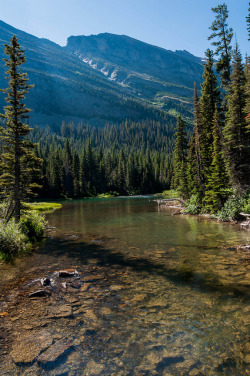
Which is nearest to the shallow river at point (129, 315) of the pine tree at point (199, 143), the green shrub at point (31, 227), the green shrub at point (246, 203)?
the green shrub at point (31, 227)

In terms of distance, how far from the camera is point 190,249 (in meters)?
14.8

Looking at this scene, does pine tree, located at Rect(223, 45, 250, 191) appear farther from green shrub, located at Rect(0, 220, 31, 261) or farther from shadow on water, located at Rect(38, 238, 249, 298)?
green shrub, located at Rect(0, 220, 31, 261)

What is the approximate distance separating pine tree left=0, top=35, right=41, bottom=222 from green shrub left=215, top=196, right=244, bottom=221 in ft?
66.8

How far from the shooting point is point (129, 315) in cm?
732

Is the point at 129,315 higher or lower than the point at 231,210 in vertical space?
lower

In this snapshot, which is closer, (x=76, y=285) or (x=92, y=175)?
(x=76, y=285)

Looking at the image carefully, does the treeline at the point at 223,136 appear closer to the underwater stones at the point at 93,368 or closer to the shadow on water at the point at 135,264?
the shadow on water at the point at 135,264

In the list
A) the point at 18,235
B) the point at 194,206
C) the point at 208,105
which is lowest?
the point at 194,206

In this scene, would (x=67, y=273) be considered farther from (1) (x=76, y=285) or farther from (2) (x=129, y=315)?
(2) (x=129, y=315)

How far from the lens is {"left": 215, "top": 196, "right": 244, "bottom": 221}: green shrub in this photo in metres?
25.1

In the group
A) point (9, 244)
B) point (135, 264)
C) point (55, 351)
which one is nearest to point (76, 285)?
point (135, 264)

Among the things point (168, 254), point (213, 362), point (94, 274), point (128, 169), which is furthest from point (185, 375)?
point (128, 169)

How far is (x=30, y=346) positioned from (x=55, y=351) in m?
0.68

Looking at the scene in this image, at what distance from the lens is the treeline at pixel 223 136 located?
27062 mm
